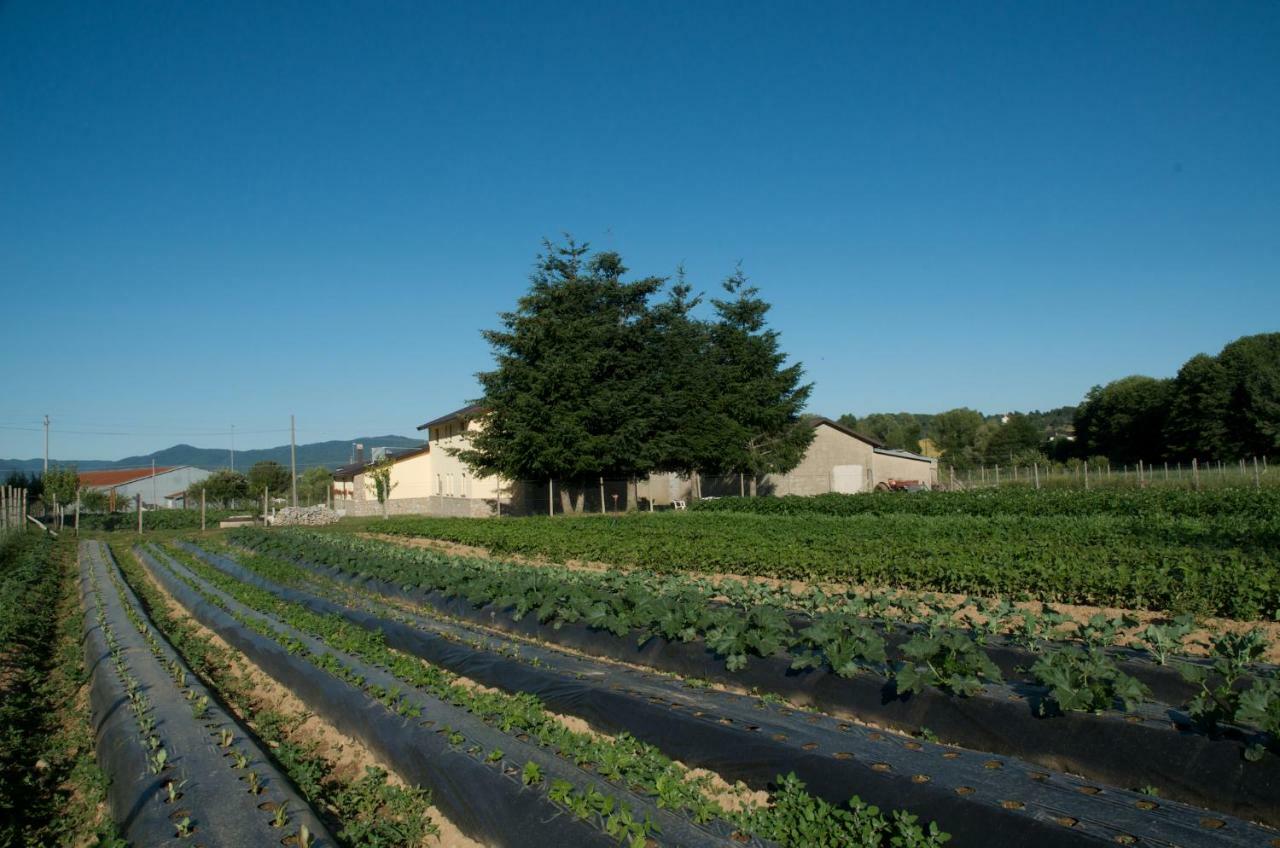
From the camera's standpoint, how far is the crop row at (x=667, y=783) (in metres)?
3.82

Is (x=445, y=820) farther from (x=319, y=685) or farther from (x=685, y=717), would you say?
(x=319, y=685)

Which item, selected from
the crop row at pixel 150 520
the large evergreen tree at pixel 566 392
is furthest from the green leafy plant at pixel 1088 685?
the crop row at pixel 150 520

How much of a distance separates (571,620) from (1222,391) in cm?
6414

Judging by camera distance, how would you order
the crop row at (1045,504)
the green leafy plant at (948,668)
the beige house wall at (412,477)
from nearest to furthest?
1. the green leafy plant at (948,668)
2. the crop row at (1045,504)
3. the beige house wall at (412,477)

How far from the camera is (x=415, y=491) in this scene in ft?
164

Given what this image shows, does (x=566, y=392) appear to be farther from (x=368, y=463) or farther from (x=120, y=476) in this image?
(x=120, y=476)

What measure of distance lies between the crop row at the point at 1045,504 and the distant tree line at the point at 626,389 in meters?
5.06

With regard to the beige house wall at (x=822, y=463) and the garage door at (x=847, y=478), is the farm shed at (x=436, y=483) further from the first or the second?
the garage door at (x=847, y=478)

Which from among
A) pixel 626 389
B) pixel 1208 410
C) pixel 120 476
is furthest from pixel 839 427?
pixel 120 476

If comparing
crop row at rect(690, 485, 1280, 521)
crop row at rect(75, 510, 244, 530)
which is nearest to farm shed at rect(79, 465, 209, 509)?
crop row at rect(75, 510, 244, 530)

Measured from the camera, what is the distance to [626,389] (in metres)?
35.3

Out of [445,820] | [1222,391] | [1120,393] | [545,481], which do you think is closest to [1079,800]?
[445,820]

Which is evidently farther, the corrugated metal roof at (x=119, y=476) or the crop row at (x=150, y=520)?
the corrugated metal roof at (x=119, y=476)

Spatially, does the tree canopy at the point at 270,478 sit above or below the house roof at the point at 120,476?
below
